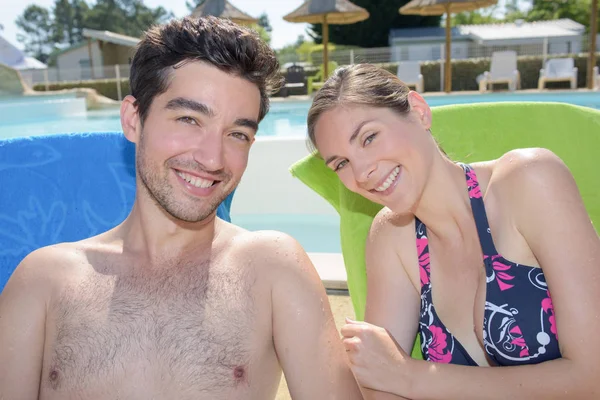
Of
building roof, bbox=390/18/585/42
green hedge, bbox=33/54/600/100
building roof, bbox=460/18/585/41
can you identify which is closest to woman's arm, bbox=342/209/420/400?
green hedge, bbox=33/54/600/100

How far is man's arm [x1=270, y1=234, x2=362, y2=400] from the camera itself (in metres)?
1.51

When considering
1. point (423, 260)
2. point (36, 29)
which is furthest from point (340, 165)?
point (36, 29)

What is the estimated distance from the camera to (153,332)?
Result: 1563 millimetres

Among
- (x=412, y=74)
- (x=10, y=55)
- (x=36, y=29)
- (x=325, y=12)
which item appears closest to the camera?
(x=325, y=12)

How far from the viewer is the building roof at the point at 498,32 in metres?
29.3

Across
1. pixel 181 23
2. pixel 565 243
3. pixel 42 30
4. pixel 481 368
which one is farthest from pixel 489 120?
pixel 42 30

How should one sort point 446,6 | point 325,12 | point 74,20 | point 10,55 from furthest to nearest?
point 74,20 < point 10,55 < point 325,12 < point 446,6

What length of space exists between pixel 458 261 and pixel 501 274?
0.16m

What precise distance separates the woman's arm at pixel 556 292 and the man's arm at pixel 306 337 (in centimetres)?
26

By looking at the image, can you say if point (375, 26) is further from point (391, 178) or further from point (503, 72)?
point (391, 178)

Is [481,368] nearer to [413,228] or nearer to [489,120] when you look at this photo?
[413,228]

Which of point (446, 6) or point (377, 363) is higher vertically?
point (446, 6)

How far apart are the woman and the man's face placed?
268mm

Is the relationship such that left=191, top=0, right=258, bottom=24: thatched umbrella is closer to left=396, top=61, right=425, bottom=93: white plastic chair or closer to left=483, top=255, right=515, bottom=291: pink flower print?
left=396, top=61, right=425, bottom=93: white plastic chair
